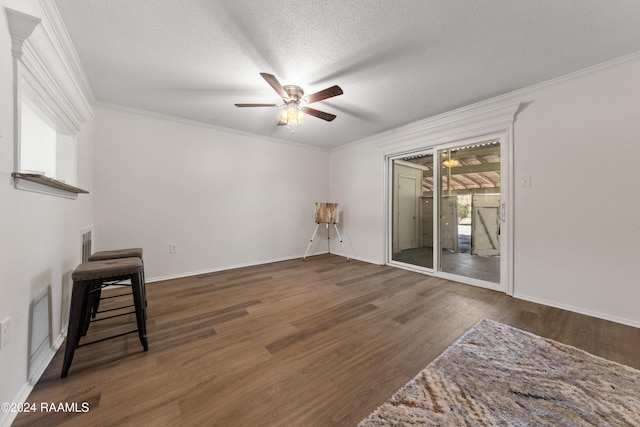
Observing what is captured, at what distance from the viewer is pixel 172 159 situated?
3.39 m

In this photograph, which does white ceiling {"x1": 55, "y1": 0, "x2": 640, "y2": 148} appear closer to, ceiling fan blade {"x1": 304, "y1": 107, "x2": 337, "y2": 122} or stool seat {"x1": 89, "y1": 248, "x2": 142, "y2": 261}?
ceiling fan blade {"x1": 304, "y1": 107, "x2": 337, "y2": 122}

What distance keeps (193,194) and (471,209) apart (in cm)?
450

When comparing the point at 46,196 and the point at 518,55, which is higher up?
the point at 518,55

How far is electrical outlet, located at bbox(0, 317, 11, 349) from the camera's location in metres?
1.07

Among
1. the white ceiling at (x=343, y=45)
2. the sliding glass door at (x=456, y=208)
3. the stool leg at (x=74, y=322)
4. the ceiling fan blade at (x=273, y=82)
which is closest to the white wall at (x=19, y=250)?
the stool leg at (x=74, y=322)

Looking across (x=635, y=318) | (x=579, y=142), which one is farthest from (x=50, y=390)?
(x=579, y=142)

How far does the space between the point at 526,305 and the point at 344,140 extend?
375 cm

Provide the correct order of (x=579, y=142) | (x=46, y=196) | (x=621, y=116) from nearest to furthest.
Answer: (x=46, y=196)
(x=621, y=116)
(x=579, y=142)

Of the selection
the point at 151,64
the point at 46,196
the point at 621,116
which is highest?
the point at 151,64

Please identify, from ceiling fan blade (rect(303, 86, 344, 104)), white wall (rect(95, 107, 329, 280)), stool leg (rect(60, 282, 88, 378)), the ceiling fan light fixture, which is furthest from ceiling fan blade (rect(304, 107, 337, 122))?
stool leg (rect(60, 282, 88, 378))

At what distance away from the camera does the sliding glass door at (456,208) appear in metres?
3.25

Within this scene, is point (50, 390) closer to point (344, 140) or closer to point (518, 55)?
point (518, 55)

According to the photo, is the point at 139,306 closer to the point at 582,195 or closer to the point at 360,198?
the point at 360,198

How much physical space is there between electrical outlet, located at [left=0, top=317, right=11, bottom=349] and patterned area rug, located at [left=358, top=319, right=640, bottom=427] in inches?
69.8
